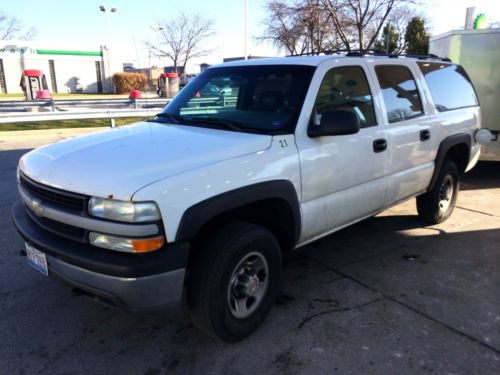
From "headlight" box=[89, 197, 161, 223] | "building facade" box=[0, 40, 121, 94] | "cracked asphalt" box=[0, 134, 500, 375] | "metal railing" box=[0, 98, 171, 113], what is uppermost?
"building facade" box=[0, 40, 121, 94]

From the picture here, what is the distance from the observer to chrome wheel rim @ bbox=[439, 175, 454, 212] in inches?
209

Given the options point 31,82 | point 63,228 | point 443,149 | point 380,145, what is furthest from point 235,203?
point 31,82

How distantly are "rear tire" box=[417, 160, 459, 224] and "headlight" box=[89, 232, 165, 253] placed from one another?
3.67 meters

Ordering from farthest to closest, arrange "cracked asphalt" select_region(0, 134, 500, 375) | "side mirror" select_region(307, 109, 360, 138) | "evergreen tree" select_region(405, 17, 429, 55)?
"evergreen tree" select_region(405, 17, 429, 55) → "side mirror" select_region(307, 109, 360, 138) → "cracked asphalt" select_region(0, 134, 500, 375)

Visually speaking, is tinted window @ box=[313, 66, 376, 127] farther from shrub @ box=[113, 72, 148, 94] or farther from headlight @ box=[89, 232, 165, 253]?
shrub @ box=[113, 72, 148, 94]

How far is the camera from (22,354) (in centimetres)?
286

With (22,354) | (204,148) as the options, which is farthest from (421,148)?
A: (22,354)

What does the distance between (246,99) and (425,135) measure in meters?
1.96

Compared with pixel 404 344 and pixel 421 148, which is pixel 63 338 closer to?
pixel 404 344

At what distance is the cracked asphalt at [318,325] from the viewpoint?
109 inches

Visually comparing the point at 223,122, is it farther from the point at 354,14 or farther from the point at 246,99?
the point at 354,14

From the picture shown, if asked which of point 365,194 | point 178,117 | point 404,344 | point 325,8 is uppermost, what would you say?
point 325,8

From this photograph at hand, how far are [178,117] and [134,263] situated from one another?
68.6 inches

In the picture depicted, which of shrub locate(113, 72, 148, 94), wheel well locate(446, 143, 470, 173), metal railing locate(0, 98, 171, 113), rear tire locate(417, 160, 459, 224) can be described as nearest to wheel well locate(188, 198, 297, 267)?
rear tire locate(417, 160, 459, 224)
